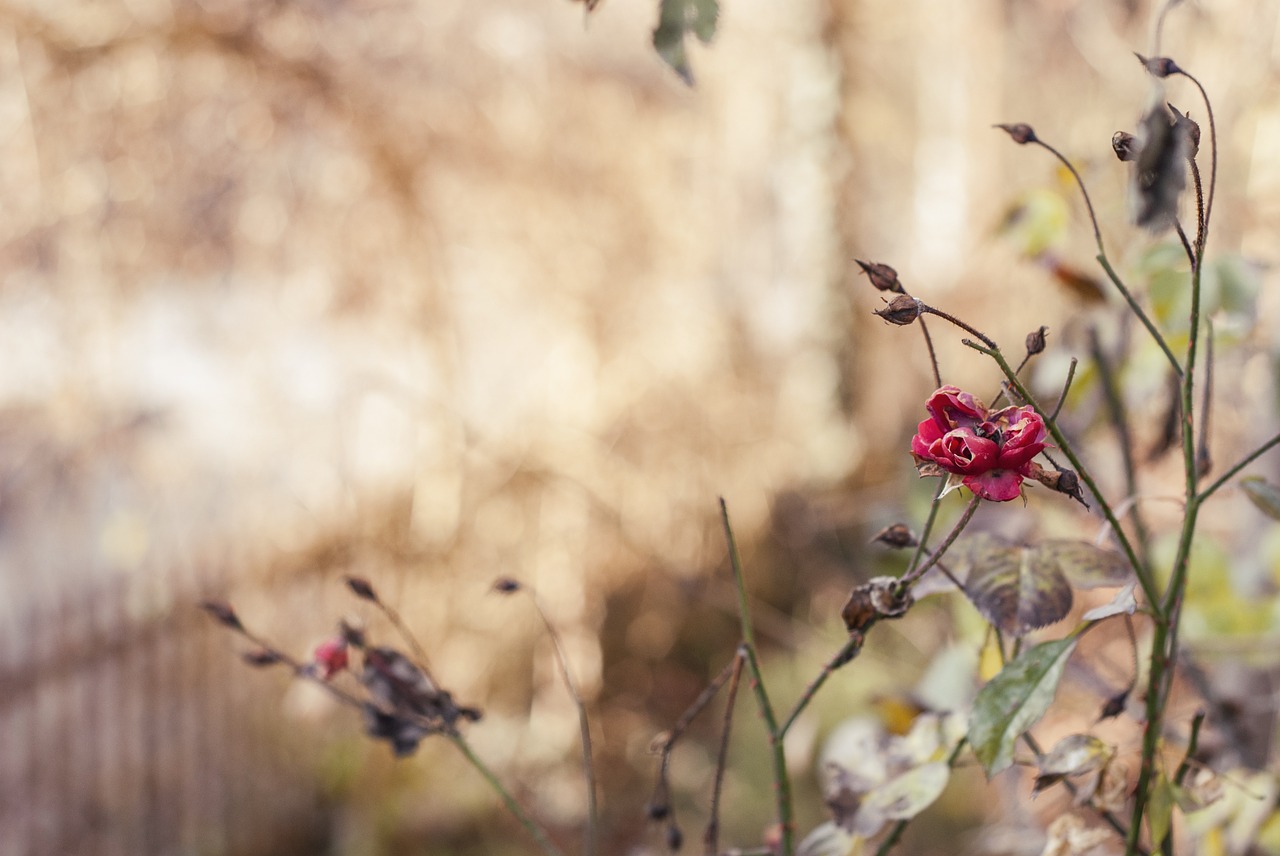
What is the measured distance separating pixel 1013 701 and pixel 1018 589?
0.07m

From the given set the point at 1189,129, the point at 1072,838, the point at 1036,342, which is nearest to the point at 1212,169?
the point at 1189,129

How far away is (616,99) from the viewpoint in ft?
12.2

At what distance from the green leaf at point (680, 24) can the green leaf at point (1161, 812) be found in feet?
1.77

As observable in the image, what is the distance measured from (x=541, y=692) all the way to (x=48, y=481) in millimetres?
1743

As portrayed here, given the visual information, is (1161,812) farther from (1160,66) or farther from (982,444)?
(1160,66)

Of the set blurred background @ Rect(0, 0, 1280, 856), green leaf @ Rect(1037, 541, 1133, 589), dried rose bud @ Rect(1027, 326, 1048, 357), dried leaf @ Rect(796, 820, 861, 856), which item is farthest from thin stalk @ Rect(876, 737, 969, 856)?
blurred background @ Rect(0, 0, 1280, 856)

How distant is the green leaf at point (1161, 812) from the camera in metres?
0.60

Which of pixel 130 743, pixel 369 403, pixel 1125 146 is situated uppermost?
pixel 1125 146

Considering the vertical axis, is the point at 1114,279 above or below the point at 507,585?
above

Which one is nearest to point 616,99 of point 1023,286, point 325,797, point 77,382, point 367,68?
point 367,68

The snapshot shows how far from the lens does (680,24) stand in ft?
2.23

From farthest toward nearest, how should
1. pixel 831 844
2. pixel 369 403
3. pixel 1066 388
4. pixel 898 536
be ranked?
pixel 369 403, pixel 831 844, pixel 898 536, pixel 1066 388

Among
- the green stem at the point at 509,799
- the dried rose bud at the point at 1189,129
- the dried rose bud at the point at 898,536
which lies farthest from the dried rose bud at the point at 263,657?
the dried rose bud at the point at 1189,129

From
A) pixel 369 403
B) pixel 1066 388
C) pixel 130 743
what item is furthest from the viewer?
pixel 369 403
